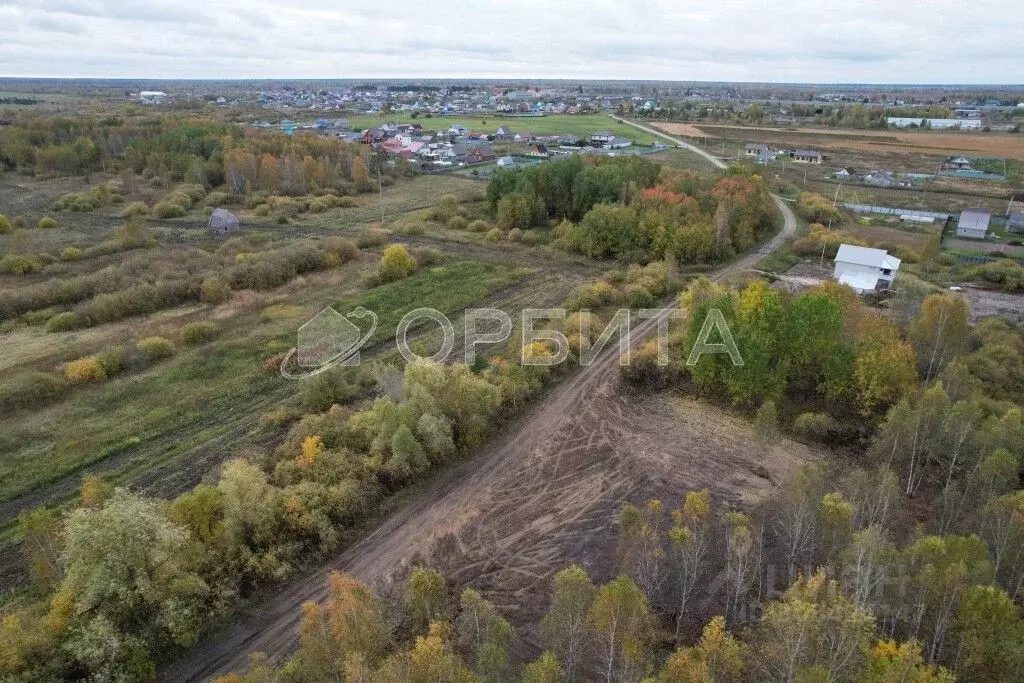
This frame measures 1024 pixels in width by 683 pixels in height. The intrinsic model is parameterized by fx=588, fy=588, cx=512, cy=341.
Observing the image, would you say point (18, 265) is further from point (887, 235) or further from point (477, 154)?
point (887, 235)

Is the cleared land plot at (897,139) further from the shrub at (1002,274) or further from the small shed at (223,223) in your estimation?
the small shed at (223,223)

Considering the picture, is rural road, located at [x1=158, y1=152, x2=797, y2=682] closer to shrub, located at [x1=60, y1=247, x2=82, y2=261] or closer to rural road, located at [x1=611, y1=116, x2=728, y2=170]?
shrub, located at [x1=60, y1=247, x2=82, y2=261]

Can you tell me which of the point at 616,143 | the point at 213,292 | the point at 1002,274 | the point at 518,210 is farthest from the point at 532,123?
the point at 213,292

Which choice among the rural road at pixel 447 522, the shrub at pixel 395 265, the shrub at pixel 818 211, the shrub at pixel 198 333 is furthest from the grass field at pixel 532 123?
the rural road at pixel 447 522

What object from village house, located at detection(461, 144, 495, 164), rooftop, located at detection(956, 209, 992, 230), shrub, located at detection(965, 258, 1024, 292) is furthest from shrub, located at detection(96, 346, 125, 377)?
village house, located at detection(461, 144, 495, 164)

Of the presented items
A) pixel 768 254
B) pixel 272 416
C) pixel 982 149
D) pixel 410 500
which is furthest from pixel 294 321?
pixel 982 149

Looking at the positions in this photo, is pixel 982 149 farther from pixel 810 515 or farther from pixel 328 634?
pixel 328 634
